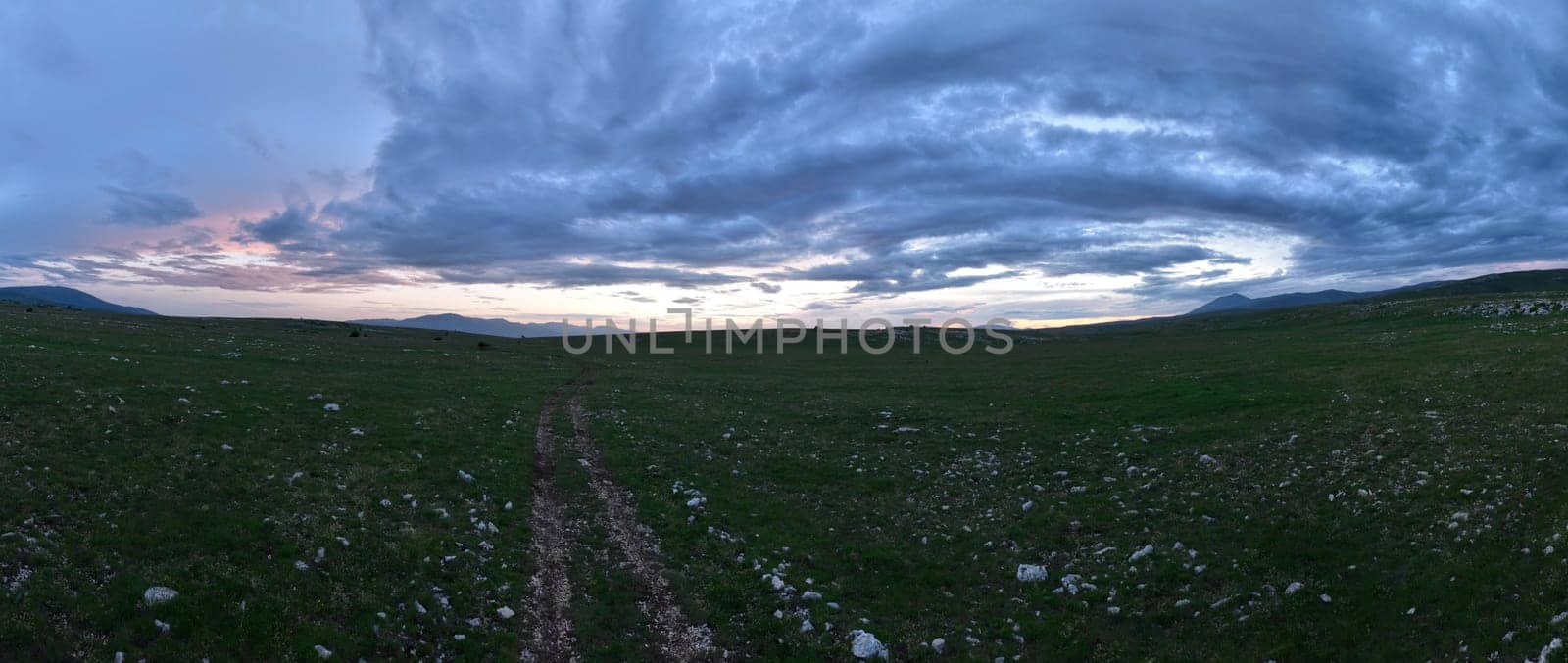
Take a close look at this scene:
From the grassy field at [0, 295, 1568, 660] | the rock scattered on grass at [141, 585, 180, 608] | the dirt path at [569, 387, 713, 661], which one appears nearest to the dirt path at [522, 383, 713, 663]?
the dirt path at [569, 387, 713, 661]

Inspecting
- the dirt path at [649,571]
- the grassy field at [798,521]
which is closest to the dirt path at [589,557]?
the dirt path at [649,571]

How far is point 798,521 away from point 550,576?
7135 mm

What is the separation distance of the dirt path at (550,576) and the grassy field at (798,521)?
0.19 metres

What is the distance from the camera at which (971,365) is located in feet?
226

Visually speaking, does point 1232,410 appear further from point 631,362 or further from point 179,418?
point 631,362

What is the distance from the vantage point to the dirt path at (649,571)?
42.1ft

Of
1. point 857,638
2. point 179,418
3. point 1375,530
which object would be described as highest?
point 179,418

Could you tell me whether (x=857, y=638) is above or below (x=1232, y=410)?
below

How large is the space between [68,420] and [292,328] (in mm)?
83080

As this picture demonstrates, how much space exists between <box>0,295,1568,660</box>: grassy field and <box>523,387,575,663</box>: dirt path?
7.6 inches

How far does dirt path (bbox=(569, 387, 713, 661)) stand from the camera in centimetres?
1283

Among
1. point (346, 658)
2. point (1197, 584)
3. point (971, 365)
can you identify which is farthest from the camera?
point (971, 365)

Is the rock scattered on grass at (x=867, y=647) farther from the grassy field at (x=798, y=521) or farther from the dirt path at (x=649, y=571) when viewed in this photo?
the dirt path at (x=649, y=571)

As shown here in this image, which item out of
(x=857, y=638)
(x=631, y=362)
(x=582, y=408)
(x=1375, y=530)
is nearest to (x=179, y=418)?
(x=582, y=408)
